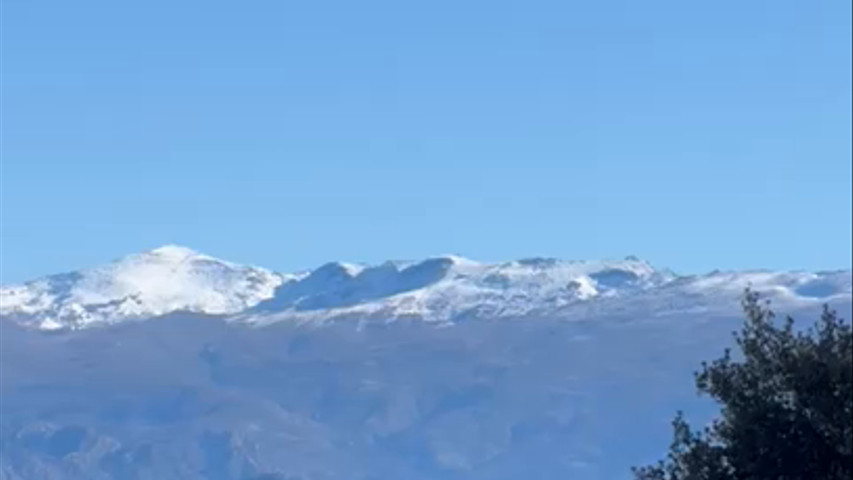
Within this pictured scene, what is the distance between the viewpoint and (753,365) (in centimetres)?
2817

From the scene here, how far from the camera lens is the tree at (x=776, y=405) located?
26406 mm

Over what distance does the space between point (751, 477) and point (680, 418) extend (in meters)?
2.77

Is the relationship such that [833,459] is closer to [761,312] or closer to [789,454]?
[789,454]

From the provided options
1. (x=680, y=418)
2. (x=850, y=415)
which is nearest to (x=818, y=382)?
(x=850, y=415)

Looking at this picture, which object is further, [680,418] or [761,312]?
[680,418]

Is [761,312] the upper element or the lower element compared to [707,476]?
upper

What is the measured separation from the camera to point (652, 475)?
30.9 meters

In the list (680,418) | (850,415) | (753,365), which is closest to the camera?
(850,415)

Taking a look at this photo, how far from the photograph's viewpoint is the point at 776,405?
2750cm

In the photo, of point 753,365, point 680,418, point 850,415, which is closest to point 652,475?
point 680,418

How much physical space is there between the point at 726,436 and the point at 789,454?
1.35 m

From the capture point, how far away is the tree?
26406 mm

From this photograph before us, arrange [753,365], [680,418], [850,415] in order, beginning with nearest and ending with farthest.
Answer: [850,415] < [753,365] < [680,418]

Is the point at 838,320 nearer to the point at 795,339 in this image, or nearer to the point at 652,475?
the point at 795,339
